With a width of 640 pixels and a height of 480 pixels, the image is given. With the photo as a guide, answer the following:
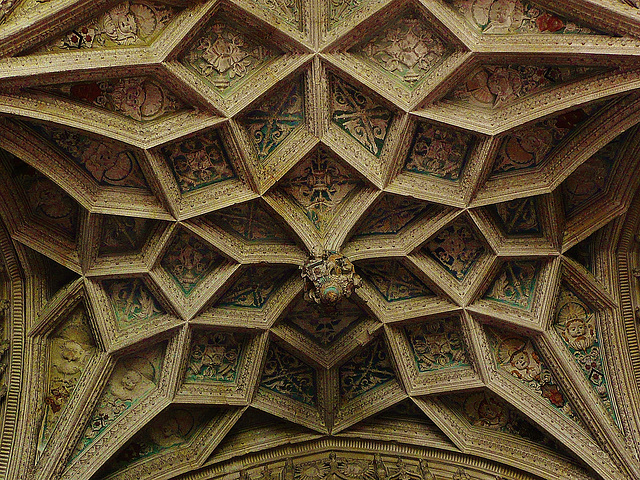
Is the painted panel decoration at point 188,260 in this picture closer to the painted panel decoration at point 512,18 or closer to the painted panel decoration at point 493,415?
the painted panel decoration at point 493,415

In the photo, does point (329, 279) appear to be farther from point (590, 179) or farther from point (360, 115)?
point (590, 179)

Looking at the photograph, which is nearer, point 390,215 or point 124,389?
point 124,389

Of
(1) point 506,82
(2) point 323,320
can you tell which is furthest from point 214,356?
(1) point 506,82

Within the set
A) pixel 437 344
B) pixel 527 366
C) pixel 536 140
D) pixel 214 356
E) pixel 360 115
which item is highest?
pixel 360 115

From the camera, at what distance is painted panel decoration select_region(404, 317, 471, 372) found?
13945 mm

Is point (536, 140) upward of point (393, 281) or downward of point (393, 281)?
upward

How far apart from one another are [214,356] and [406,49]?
5.40 m

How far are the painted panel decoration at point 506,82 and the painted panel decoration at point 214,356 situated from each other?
4.93 m

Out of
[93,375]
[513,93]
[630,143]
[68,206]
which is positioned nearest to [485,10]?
[513,93]

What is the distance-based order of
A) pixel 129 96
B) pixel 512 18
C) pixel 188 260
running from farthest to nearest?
pixel 188 260 → pixel 129 96 → pixel 512 18

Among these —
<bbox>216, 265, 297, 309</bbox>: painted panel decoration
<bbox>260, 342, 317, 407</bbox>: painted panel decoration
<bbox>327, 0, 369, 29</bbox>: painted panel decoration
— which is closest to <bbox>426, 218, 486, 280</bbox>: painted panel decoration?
<bbox>216, 265, 297, 309</bbox>: painted panel decoration

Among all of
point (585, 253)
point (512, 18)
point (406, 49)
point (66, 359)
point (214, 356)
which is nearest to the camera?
point (512, 18)

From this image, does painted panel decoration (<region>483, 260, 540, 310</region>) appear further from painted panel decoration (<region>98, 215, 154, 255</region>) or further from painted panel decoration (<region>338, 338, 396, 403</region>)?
painted panel decoration (<region>98, 215, 154, 255</region>)

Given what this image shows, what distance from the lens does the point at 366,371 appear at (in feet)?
47.0
